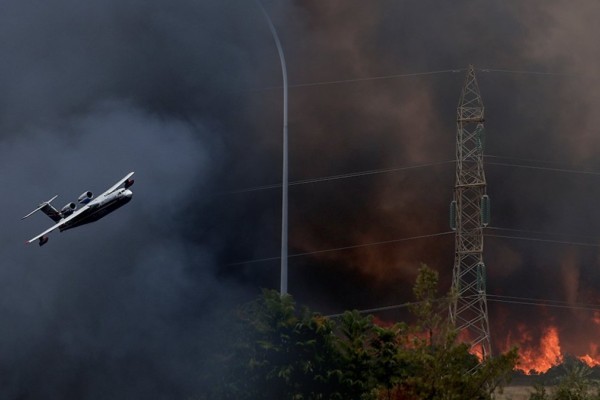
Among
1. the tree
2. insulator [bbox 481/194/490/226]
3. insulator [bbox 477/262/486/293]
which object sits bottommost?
the tree

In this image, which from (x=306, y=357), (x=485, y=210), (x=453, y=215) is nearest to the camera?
(x=306, y=357)

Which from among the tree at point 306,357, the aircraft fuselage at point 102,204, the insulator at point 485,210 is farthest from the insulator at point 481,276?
the aircraft fuselage at point 102,204

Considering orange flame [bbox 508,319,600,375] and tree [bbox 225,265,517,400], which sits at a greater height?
orange flame [bbox 508,319,600,375]

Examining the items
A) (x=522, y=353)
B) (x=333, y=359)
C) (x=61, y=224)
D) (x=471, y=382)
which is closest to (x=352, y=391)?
(x=333, y=359)

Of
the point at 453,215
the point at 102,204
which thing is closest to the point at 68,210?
the point at 102,204

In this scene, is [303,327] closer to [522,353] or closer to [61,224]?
[61,224]

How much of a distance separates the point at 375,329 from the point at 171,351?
1189 inches

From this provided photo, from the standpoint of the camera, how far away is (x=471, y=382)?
41125mm

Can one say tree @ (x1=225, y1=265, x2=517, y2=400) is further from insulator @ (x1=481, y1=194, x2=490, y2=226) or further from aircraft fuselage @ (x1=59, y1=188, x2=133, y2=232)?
insulator @ (x1=481, y1=194, x2=490, y2=226)

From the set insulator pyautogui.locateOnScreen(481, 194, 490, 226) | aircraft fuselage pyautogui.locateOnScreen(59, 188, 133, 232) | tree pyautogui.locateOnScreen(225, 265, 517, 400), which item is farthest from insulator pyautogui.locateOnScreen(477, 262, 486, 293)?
aircraft fuselage pyautogui.locateOnScreen(59, 188, 133, 232)

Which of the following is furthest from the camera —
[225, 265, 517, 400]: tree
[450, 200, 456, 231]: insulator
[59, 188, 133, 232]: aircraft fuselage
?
[450, 200, 456, 231]: insulator

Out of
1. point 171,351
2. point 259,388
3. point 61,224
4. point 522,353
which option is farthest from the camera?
point 522,353

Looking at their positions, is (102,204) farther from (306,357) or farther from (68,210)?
(306,357)

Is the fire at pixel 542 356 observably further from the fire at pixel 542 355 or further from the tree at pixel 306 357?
the tree at pixel 306 357
